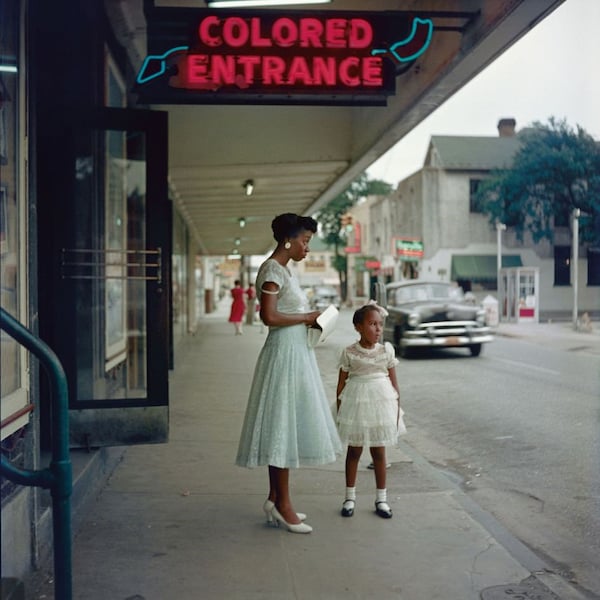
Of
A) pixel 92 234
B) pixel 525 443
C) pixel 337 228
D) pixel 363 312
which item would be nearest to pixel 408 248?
pixel 337 228

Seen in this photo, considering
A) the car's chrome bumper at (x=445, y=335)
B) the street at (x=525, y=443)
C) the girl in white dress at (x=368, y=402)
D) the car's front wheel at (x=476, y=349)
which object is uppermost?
the girl in white dress at (x=368, y=402)

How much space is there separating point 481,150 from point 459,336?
26.7 meters

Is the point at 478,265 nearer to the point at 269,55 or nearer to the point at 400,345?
the point at 400,345

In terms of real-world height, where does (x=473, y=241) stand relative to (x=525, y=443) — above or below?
above

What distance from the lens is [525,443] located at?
25.4 ft

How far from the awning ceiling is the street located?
359 centimetres

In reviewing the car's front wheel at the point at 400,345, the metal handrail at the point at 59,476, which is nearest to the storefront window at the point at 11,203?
the metal handrail at the point at 59,476

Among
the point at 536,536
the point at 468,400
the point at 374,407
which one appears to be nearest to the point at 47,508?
the point at 374,407

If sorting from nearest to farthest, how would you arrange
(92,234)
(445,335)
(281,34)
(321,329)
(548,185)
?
(321,329), (92,234), (281,34), (445,335), (548,185)

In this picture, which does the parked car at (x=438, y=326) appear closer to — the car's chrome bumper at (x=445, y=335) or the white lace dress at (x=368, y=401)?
the car's chrome bumper at (x=445, y=335)

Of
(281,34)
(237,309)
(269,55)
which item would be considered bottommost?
(237,309)

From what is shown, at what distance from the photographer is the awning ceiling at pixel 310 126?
6625mm

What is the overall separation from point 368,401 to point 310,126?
23.8 ft

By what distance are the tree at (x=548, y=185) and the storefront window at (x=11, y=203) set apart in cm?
2828
